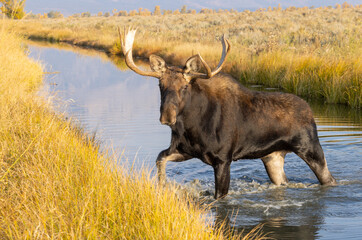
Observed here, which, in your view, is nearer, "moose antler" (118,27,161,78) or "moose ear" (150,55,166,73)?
"moose ear" (150,55,166,73)

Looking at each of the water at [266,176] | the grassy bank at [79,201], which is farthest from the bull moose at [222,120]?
the grassy bank at [79,201]

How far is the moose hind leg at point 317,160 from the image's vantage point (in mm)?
7664

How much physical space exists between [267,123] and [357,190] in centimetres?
172

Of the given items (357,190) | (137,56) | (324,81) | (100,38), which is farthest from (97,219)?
(100,38)

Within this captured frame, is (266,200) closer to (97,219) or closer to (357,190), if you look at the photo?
(357,190)

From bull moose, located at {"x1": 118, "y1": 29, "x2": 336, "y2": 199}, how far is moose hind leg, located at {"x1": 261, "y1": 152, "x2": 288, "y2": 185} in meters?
0.17

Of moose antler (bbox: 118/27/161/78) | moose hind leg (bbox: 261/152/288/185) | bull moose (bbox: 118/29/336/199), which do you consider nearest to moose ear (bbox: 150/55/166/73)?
bull moose (bbox: 118/29/336/199)

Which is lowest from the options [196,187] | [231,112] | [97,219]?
[196,187]

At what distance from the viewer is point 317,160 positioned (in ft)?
25.4

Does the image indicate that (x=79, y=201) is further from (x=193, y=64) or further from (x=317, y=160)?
(x=317, y=160)

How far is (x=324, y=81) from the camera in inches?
632

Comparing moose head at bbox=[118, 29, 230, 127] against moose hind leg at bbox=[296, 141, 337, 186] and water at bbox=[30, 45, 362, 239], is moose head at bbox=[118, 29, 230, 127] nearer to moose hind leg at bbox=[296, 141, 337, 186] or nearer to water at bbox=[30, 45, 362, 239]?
water at bbox=[30, 45, 362, 239]

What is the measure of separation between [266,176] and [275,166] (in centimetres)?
99

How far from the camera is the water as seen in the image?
6.57m
